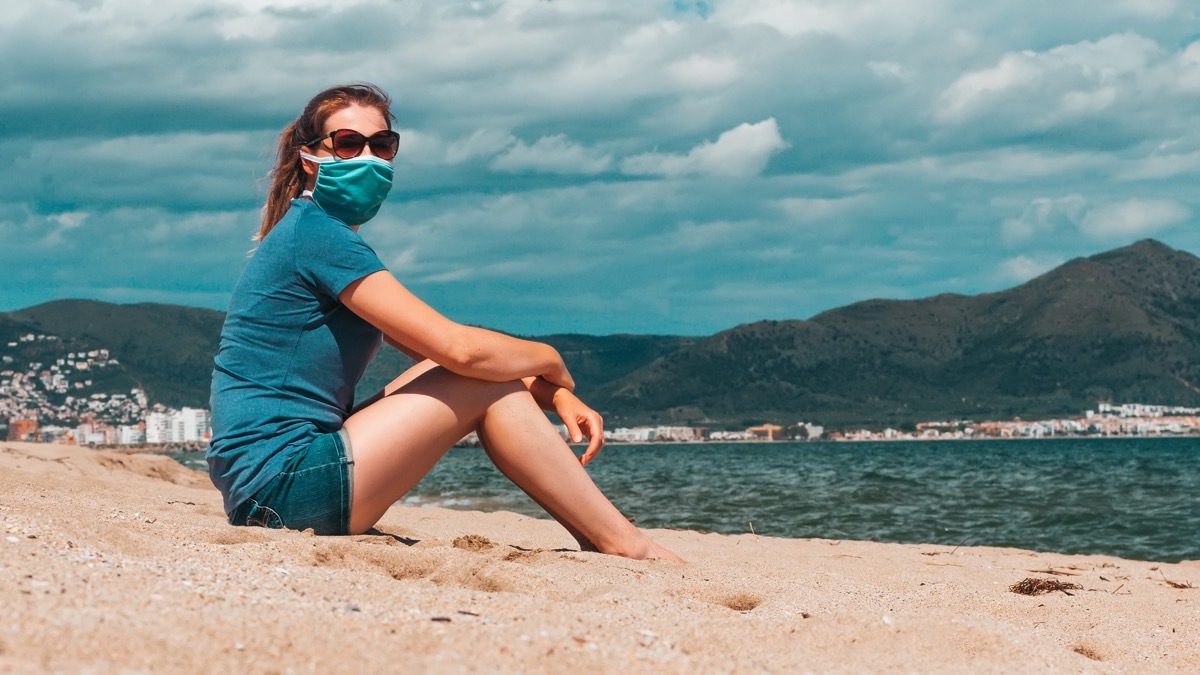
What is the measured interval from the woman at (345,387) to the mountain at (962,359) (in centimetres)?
12088

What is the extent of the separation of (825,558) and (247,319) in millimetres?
3404

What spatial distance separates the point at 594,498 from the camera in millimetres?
3623

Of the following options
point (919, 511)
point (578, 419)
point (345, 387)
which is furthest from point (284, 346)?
point (919, 511)

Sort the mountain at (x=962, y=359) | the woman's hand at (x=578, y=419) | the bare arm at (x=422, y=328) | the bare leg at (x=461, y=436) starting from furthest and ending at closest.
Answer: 1. the mountain at (x=962, y=359)
2. the woman's hand at (x=578, y=419)
3. the bare leg at (x=461, y=436)
4. the bare arm at (x=422, y=328)

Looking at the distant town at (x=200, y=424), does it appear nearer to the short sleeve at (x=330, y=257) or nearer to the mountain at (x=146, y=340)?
the mountain at (x=146, y=340)

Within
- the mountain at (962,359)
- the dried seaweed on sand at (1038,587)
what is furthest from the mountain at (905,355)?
the dried seaweed on sand at (1038,587)

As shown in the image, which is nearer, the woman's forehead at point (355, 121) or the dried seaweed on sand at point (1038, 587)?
the woman's forehead at point (355, 121)

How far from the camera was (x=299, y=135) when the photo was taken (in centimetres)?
371

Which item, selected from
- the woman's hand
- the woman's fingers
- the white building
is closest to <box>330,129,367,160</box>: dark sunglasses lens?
the woman's hand

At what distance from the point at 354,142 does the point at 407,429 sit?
39.9 inches

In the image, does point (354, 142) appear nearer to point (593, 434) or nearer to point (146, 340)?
point (593, 434)

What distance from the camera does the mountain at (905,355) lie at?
125438 millimetres

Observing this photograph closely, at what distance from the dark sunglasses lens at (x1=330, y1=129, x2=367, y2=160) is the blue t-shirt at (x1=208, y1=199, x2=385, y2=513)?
0.29 meters

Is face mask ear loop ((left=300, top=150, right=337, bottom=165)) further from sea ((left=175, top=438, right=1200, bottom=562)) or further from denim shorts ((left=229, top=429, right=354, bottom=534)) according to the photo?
sea ((left=175, top=438, right=1200, bottom=562))
